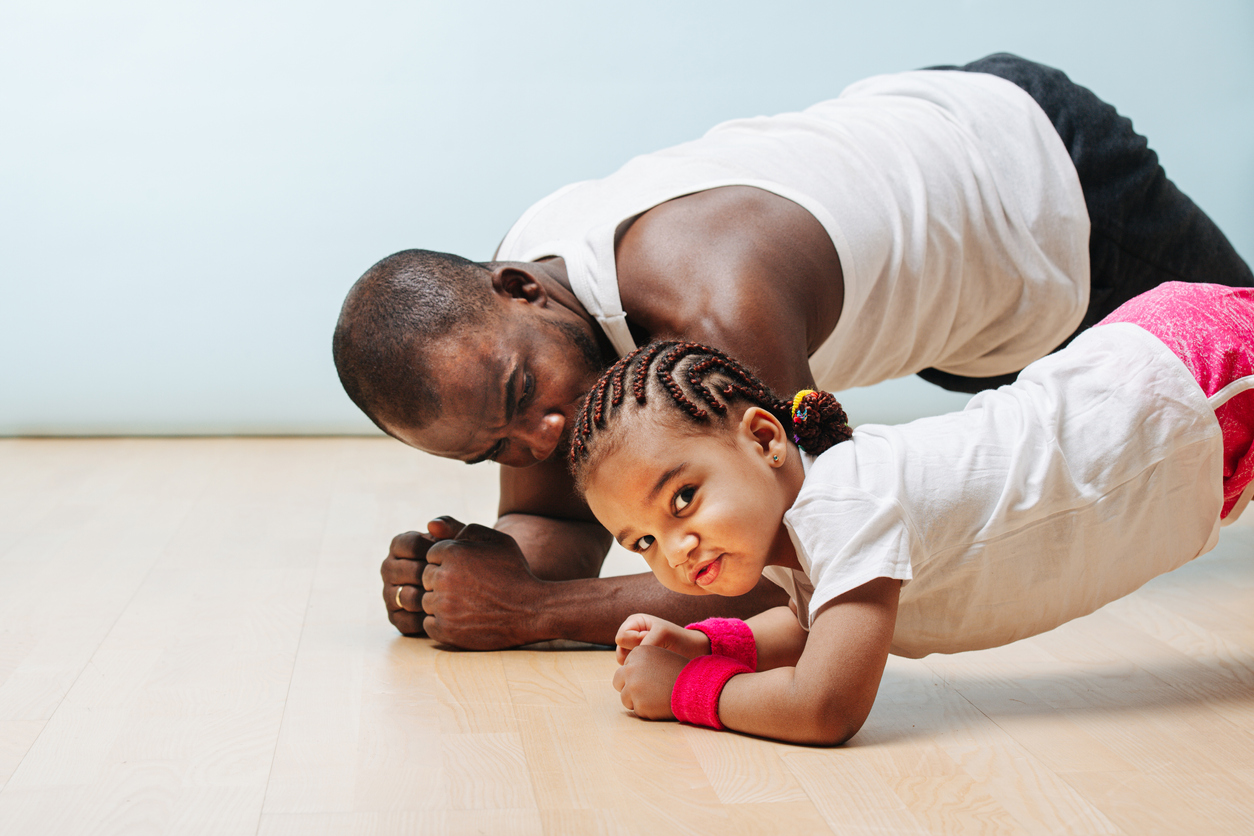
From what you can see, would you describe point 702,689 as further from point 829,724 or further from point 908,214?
point 908,214

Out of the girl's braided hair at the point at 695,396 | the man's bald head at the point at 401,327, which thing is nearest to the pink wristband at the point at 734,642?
the girl's braided hair at the point at 695,396

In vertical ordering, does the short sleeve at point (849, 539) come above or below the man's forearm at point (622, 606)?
above

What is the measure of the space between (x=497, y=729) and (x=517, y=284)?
63 centimetres

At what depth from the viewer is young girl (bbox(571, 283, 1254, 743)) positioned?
1023 mm

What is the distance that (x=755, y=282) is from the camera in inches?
52.9

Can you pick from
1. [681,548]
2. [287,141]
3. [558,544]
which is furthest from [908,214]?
[287,141]

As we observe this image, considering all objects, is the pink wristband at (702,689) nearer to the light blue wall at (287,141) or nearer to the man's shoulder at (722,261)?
the man's shoulder at (722,261)

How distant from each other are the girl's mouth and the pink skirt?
0.52m

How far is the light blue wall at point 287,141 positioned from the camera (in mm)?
2936

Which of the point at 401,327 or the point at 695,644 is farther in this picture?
the point at 401,327

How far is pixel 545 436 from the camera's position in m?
1.40

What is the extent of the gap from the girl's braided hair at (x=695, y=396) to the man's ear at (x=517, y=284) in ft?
1.25

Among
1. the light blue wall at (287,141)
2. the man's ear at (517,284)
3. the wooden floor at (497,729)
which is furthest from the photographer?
the light blue wall at (287,141)

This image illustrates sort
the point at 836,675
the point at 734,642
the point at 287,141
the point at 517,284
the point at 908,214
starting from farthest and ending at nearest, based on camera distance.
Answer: the point at 287,141
the point at 908,214
the point at 517,284
the point at 734,642
the point at 836,675
